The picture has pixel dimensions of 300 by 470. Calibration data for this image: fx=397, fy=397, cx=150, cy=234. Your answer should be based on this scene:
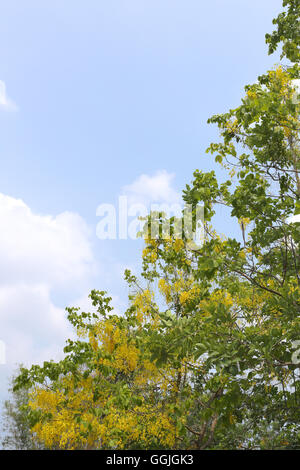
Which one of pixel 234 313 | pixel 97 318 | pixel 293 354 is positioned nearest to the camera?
pixel 293 354

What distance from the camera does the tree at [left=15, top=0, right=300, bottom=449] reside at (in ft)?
18.9

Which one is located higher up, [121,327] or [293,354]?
[121,327]

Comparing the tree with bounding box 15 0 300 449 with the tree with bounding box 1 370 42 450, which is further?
the tree with bounding box 1 370 42 450

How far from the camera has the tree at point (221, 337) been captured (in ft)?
18.9

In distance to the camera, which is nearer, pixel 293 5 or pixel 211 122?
pixel 211 122

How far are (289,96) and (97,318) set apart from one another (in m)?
6.30

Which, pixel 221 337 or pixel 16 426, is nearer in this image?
pixel 221 337

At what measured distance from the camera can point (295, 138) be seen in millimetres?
7285

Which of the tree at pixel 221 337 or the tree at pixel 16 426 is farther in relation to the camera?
the tree at pixel 16 426

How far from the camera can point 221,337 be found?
5.62m

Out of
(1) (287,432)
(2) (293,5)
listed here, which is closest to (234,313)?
(1) (287,432)
